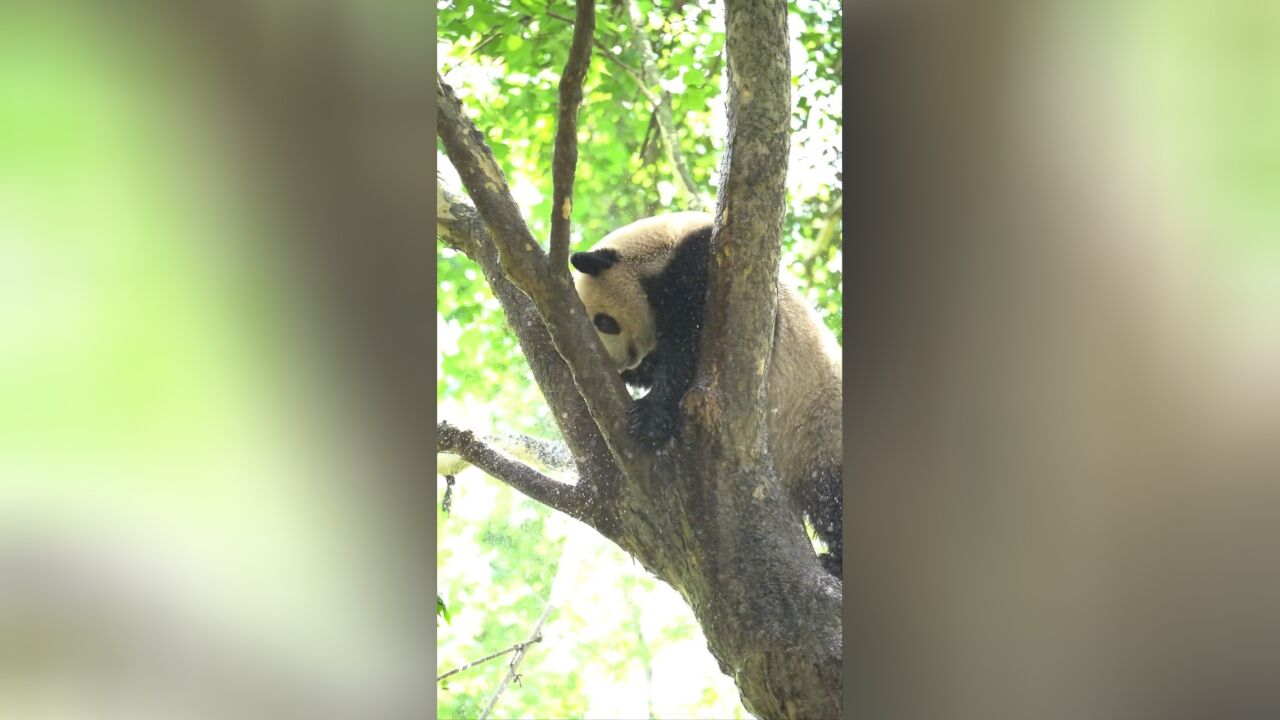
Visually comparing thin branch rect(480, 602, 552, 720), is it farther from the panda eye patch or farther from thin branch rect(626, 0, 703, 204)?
thin branch rect(626, 0, 703, 204)

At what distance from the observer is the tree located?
5.93 ft

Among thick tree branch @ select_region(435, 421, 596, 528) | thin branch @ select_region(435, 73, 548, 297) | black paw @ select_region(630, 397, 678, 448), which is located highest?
thin branch @ select_region(435, 73, 548, 297)

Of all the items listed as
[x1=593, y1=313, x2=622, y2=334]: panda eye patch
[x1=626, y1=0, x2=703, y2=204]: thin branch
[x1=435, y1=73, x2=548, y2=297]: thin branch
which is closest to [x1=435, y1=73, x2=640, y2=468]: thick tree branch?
[x1=435, y1=73, x2=548, y2=297]: thin branch

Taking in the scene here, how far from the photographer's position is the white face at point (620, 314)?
1.93 m

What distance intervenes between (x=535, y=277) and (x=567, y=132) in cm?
26

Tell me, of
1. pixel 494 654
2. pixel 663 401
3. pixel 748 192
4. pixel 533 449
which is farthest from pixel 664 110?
pixel 494 654

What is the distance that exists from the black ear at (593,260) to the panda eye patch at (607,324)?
0.36 ft

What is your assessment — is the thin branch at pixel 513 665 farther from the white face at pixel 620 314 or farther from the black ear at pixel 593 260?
the black ear at pixel 593 260

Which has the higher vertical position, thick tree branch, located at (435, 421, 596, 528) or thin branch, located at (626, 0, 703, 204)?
thin branch, located at (626, 0, 703, 204)

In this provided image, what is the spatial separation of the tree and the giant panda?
34mm
